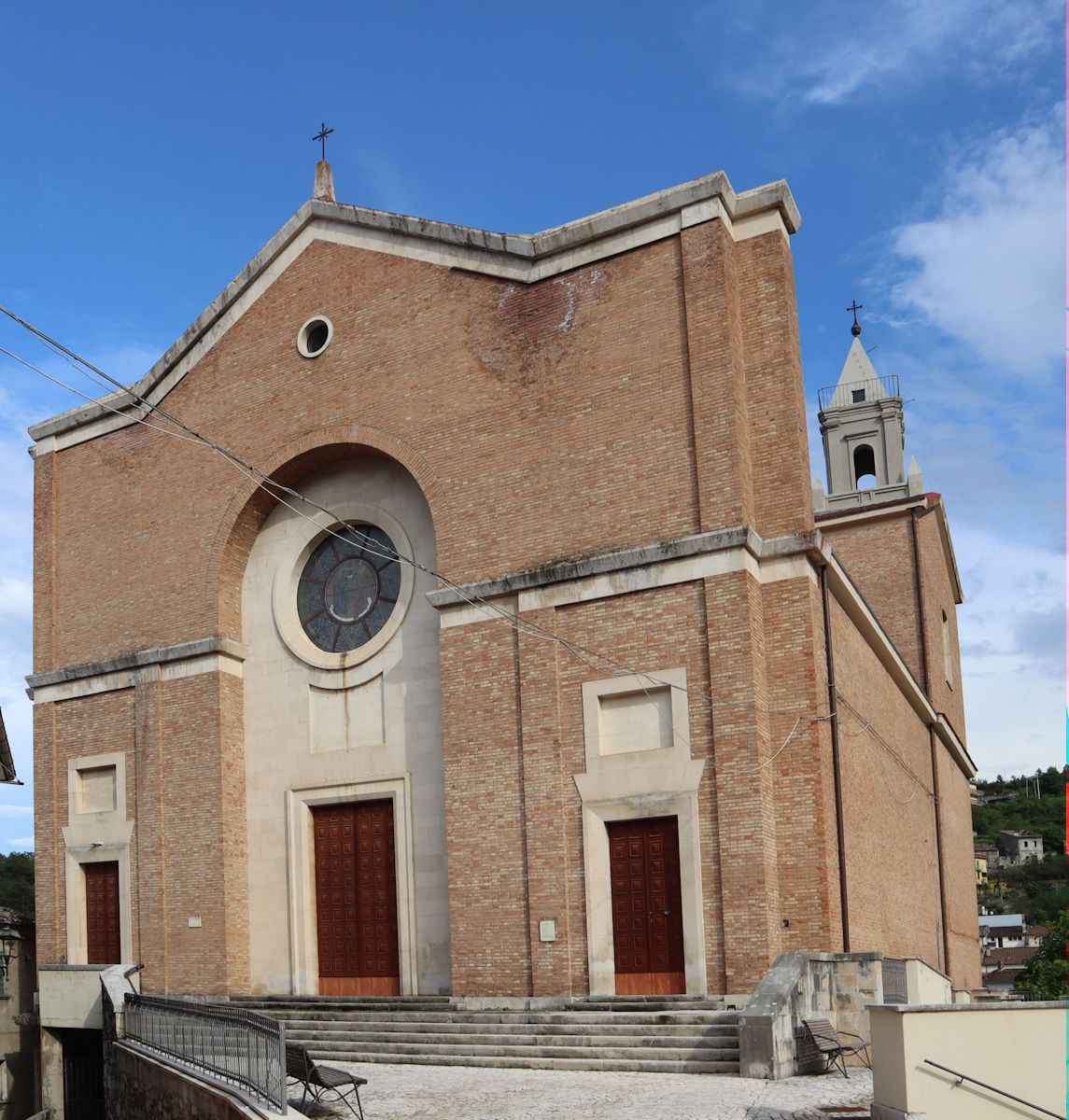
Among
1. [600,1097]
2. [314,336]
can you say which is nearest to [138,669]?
[314,336]

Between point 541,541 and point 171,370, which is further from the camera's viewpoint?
point 171,370

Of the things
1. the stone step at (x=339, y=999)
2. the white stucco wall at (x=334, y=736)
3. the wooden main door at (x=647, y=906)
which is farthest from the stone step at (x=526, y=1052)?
the white stucco wall at (x=334, y=736)

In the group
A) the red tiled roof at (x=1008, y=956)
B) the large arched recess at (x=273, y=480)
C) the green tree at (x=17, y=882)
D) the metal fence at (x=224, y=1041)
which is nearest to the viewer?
the metal fence at (x=224, y=1041)

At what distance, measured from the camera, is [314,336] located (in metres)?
23.1

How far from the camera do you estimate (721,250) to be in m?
18.7

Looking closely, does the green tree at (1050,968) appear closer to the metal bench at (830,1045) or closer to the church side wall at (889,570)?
the church side wall at (889,570)

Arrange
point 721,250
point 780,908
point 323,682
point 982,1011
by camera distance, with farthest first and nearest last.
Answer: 1. point 323,682
2. point 721,250
3. point 780,908
4. point 982,1011

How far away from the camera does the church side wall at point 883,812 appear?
19094 millimetres

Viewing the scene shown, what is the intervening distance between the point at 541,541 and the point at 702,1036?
7.17 metres

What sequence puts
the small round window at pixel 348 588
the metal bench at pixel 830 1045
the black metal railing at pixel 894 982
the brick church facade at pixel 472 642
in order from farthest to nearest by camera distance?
the small round window at pixel 348 588 < the brick church facade at pixel 472 642 < the black metal railing at pixel 894 982 < the metal bench at pixel 830 1045

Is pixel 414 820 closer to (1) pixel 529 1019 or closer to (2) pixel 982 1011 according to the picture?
(1) pixel 529 1019

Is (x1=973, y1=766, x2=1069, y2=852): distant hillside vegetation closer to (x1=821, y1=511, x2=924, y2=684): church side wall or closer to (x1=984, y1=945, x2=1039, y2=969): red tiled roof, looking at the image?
(x1=984, y1=945, x2=1039, y2=969): red tiled roof

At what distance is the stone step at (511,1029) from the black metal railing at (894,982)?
244 cm

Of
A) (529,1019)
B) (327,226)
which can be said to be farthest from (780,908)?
(327,226)
